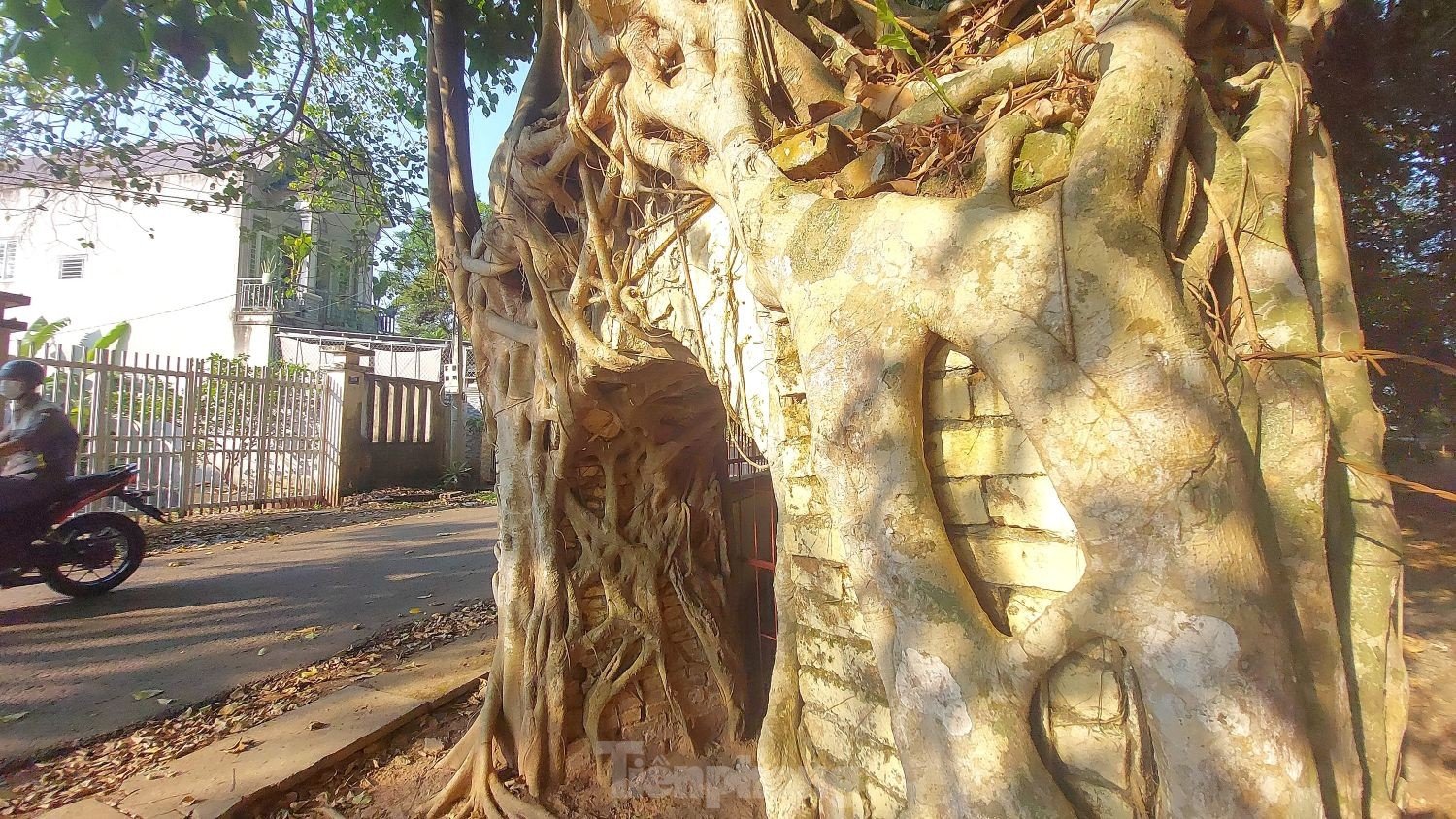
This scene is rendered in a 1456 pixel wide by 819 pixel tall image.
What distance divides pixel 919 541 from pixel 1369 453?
856 mm

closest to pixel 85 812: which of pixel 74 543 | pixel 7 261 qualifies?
pixel 74 543

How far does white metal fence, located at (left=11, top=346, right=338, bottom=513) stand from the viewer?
750 centimetres

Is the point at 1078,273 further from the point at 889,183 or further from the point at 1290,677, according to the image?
the point at 1290,677

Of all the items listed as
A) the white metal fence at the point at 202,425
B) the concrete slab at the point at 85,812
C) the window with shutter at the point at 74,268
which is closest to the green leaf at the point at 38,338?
the white metal fence at the point at 202,425

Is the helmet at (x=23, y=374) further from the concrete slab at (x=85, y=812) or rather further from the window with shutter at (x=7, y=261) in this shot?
the window with shutter at (x=7, y=261)

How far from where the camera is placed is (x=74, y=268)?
53.9ft

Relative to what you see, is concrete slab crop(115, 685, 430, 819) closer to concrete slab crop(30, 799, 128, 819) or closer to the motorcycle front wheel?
concrete slab crop(30, 799, 128, 819)

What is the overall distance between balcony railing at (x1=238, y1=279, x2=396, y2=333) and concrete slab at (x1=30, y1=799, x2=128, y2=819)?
1150 cm

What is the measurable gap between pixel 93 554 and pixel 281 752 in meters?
3.27

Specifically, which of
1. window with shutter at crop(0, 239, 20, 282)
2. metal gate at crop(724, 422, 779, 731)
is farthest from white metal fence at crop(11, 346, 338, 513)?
window with shutter at crop(0, 239, 20, 282)

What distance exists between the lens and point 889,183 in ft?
5.61

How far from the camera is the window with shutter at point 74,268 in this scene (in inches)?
645

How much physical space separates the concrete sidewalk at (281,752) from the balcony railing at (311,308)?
35.2 ft

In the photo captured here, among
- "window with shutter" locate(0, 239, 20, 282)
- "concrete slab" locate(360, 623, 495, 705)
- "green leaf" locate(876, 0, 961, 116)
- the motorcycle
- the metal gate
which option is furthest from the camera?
"window with shutter" locate(0, 239, 20, 282)
